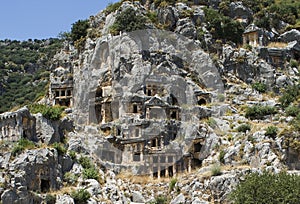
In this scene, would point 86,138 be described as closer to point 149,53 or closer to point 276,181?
Answer: point 149,53

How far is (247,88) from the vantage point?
74.3m

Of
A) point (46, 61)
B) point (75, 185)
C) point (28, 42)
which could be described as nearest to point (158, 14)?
point (75, 185)

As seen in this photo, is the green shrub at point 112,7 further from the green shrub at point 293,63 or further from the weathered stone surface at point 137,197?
the weathered stone surface at point 137,197

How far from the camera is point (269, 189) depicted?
4725cm

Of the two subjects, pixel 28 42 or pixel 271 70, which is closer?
pixel 271 70

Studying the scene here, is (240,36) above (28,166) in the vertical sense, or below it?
above

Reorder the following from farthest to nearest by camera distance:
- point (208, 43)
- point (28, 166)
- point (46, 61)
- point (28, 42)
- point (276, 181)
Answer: point (28, 42)
point (46, 61)
point (208, 43)
point (28, 166)
point (276, 181)

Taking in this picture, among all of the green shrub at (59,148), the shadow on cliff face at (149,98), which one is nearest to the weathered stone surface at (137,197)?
the shadow on cliff face at (149,98)

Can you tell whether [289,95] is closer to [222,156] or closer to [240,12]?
[222,156]

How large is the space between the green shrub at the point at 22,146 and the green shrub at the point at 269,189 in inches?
870

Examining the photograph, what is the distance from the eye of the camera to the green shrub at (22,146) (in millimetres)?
56969

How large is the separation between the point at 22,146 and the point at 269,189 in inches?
1011

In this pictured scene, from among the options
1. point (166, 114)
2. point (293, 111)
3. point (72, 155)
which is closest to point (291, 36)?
point (293, 111)

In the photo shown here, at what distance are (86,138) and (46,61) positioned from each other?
66803mm
